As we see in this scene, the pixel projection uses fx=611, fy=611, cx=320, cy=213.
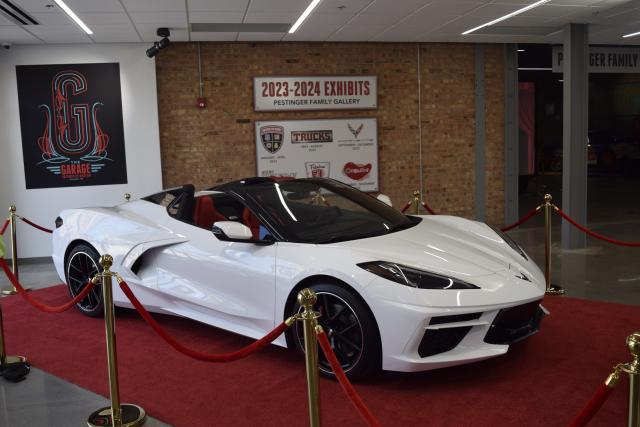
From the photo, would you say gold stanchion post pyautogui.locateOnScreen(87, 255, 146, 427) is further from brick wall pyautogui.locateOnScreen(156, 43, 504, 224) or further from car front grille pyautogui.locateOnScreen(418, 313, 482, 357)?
brick wall pyautogui.locateOnScreen(156, 43, 504, 224)

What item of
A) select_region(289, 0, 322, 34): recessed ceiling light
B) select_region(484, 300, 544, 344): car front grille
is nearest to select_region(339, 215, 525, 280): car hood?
select_region(484, 300, 544, 344): car front grille

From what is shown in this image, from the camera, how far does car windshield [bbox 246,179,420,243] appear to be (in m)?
3.94

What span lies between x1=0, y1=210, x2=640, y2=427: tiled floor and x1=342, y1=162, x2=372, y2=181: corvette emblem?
243cm

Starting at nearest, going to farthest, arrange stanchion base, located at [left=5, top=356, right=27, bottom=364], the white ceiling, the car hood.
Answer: the car hood
stanchion base, located at [left=5, top=356, right=27, bottom=364]
the white ceiling

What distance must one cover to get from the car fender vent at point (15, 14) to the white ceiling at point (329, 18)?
8 centimetres

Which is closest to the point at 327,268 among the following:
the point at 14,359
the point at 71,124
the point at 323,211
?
the point at 323,211

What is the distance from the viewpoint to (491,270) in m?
3.56

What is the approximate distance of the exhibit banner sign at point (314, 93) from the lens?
881cm

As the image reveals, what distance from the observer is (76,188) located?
27.2 ft

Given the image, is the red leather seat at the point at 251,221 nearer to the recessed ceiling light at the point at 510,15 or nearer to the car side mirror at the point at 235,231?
the car side mirror at the point at 235,231

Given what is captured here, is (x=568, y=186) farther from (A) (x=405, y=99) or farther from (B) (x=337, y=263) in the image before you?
(B) (x=337, y=263)

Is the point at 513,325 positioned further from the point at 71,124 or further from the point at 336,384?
A: the point at 71,124

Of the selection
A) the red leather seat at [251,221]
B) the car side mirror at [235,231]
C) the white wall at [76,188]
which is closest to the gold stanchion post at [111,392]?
the car side mirror at [235,231]

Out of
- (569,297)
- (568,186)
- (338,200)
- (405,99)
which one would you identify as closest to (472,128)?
(405,99)
